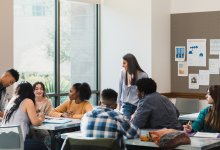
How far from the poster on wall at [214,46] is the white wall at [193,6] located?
562mm

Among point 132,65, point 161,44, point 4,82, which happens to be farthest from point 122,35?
point 4,82

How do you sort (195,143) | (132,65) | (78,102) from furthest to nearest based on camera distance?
1. (132,65)
2. (78,102)
3. (195,143)

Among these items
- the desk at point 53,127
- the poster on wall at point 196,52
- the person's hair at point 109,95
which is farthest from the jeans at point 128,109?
the person's hair at point 109,95

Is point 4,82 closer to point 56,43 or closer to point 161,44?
point 56,43

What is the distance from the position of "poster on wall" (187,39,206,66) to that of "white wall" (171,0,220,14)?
568 millimetres

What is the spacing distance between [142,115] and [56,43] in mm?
4026

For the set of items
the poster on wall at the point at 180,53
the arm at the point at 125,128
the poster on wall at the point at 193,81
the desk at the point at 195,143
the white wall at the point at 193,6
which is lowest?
the desk at the point at 195,143

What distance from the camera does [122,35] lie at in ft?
30.5

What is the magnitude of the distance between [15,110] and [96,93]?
13.5 feet

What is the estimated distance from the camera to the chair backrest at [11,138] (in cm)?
501

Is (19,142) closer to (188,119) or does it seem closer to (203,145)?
(203,145)

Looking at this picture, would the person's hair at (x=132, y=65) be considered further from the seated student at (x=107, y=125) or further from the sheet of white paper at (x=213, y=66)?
the seated student at (x=107, y=125)

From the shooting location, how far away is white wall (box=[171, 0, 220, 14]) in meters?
8.81

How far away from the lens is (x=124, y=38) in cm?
926
